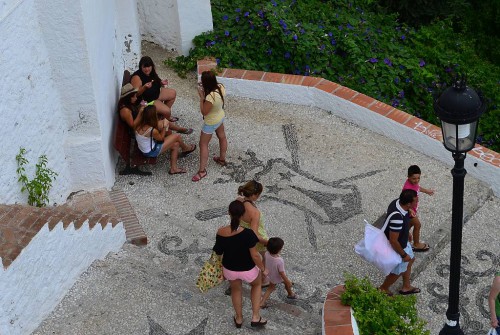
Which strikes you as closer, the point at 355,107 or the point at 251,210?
the point at 251,210

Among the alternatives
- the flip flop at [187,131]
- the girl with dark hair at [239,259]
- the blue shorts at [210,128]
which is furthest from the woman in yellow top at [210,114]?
the girl with dark hair at [239,259]

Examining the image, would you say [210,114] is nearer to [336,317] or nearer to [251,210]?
[251,210]

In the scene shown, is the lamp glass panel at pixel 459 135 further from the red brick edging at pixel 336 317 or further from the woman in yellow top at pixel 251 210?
the woman in yellow top at pixel 251 210

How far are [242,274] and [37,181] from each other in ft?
7.36

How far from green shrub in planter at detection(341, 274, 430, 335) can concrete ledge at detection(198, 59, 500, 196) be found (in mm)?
3311

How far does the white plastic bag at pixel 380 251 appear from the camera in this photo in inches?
292

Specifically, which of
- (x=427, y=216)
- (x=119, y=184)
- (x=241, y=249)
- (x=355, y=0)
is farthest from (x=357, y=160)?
(x=355, y=0)

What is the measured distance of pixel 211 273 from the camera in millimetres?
6914

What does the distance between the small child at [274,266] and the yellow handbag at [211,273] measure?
0.46m

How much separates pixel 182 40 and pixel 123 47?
913 mm

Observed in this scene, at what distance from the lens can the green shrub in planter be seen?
6.49 meters

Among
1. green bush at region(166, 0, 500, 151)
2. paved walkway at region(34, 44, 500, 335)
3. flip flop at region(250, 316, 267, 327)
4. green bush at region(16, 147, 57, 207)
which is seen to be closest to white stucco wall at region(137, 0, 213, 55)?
green bush at region(166, 0, 500, 151)

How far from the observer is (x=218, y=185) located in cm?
924

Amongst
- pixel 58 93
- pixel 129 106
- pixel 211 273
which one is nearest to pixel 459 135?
pixel 211 273
